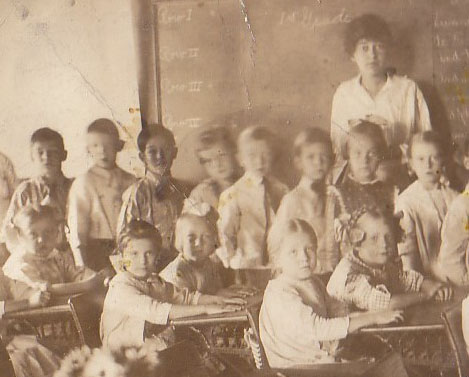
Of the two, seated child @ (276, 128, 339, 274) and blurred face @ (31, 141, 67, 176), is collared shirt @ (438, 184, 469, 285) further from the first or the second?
blurred face @ (31, 141, 67, 176)

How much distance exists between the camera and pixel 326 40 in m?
1.81

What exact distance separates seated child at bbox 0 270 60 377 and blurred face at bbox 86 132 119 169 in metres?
0.38

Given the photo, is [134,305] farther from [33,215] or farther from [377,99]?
[377,99]

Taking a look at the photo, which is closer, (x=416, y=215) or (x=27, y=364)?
(x=416, y=215)

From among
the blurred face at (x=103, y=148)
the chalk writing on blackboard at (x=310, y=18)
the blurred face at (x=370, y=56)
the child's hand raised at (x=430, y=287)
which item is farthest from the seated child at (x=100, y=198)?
the child's hand raised at (x=430, y=287)

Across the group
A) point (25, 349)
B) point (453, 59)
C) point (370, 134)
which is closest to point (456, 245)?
point (370, 134)

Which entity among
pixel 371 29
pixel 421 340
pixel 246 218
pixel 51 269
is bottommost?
pixel 421 340

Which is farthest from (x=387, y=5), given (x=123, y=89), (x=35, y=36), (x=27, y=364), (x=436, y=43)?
(x=27, y=364)

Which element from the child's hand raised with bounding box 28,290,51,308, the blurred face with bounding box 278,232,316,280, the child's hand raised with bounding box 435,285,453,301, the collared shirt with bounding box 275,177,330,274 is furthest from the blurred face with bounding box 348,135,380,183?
the child's hand raised with bounding box 28,290,51,308

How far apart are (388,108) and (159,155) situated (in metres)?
0.59

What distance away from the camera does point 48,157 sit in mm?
1907

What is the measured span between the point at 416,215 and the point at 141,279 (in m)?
0.71

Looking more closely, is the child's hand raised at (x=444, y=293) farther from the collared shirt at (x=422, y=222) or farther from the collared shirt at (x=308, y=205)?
the collared shirt at (x=308, y=205)

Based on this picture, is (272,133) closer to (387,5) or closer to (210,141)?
(210,141)
